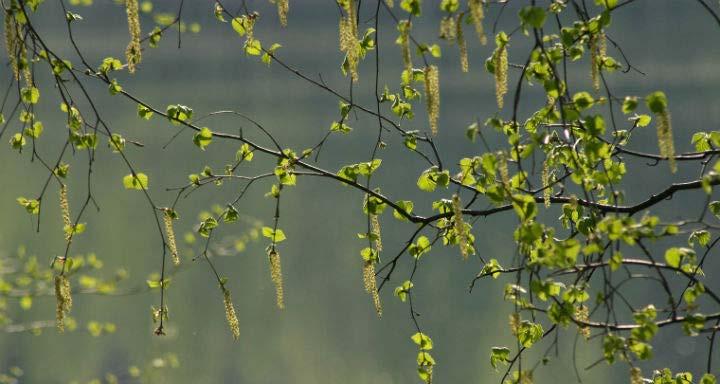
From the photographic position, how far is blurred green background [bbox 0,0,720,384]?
5348 mm

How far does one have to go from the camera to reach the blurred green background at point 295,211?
535 centimetres

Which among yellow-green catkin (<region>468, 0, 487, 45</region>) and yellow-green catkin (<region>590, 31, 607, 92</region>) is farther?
yellow-green catkin (<region>590, 31, 607, 92</region>)

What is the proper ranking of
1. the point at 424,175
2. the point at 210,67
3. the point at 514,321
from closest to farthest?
the point at 514,321 → the point at 424,175 → the point at 210,67

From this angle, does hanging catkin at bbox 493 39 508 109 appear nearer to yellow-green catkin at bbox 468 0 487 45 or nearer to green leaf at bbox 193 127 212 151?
yellow-green catkin at bbox 468 0 487 45

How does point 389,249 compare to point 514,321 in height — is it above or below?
above

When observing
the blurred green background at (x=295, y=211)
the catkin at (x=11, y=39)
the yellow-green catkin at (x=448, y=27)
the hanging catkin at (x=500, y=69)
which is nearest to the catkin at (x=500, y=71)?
the hanging catkin at (x=500, y=69)

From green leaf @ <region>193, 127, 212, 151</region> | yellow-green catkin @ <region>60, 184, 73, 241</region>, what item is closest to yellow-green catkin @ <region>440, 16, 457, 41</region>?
green leaf @ <region>193, 127, 212, 151</region>

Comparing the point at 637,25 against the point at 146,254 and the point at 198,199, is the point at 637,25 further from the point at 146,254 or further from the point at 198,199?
the point at 146,254

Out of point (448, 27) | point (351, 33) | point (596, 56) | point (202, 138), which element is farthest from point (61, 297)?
point (596, 56)

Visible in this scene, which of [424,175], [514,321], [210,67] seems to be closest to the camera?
[514,321]

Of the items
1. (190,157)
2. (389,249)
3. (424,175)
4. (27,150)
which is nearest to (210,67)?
(190,157)

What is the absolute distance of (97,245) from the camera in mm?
5633

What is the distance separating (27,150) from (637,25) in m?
3.81

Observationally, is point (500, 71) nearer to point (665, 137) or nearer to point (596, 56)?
point (596, 56)
